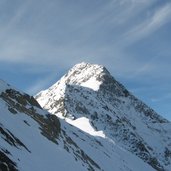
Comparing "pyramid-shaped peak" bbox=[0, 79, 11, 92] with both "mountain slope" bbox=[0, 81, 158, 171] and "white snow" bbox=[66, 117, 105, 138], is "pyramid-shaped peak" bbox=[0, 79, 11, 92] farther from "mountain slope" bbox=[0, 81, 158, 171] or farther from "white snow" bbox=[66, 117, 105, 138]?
"white snow" bbox=[66, 117, 105, 138]

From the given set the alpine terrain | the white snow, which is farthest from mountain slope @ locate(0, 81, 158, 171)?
the white snow

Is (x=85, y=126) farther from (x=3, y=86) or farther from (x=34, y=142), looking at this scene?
(x=34, y=142)

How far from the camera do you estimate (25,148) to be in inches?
1572

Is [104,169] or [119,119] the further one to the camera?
[119,119]

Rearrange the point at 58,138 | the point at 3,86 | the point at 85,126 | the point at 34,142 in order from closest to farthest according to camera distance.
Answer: the point at 34,142
the point at 58,138
the point at 3,86
the point at 85,126

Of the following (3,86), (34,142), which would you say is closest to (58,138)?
(3,86)

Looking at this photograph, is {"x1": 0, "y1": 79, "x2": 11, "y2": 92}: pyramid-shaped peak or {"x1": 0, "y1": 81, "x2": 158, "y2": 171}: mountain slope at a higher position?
{"x1": 0, "y1": 79, "x2": 11, "y2": 92}: pyramid-shaped peak

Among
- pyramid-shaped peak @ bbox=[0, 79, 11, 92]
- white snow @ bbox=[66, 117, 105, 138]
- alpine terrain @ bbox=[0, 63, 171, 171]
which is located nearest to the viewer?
alpine terrain @ bbox=[0, 63, 171, 171]

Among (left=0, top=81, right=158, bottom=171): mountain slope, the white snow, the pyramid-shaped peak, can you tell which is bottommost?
(left=0, top=81, right=158, bottom=171): mountain slope

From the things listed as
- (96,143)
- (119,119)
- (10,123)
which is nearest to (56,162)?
(10,123)

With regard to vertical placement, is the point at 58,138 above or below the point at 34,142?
above

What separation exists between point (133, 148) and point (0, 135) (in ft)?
473

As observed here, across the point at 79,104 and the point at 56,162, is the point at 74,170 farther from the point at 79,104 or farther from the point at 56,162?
the point at 79,104

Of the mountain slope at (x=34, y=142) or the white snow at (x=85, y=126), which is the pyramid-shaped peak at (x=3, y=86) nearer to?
the mountain slope at (x=34, y=142)
